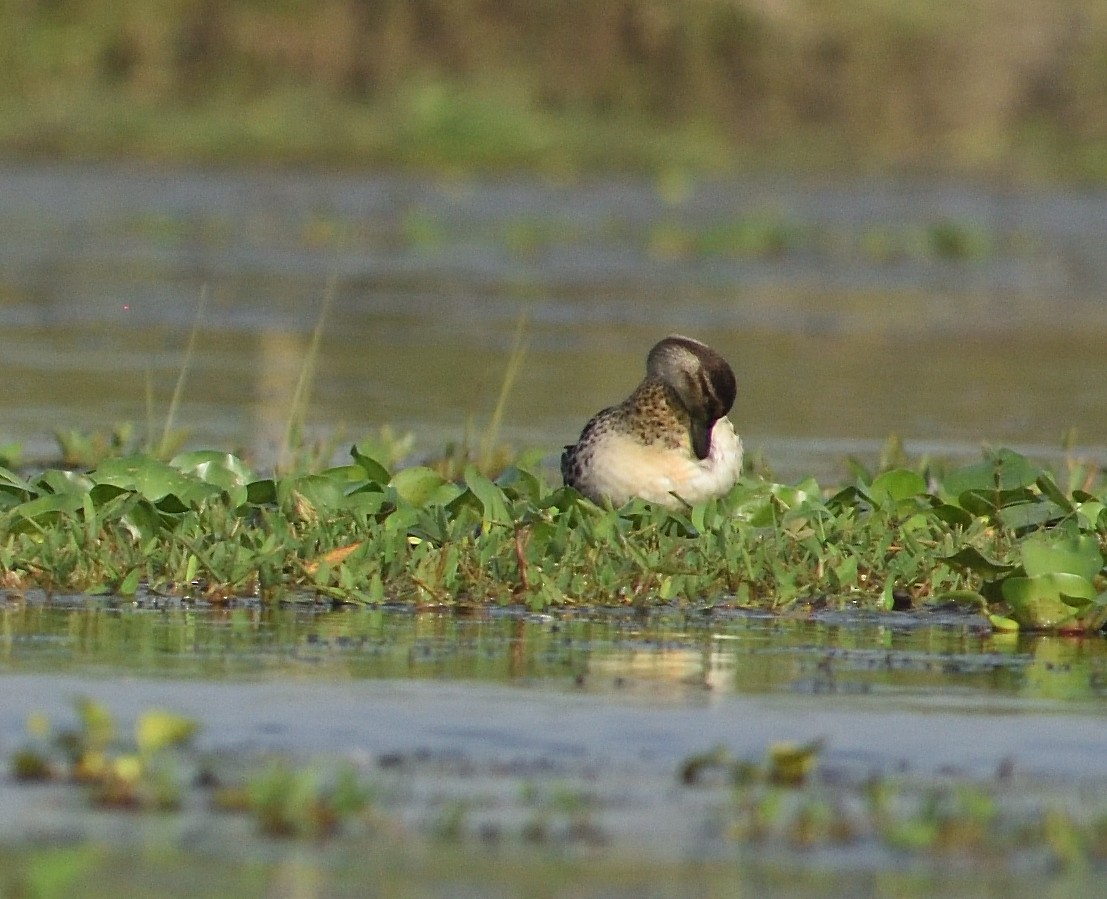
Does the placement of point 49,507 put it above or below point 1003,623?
above

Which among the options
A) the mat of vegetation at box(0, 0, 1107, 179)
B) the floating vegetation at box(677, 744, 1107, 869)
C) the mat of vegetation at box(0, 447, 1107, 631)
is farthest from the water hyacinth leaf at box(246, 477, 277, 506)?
the mat of vegetation at box(0, 0, 1107, 179)

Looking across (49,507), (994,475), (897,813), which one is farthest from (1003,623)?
(49,507)

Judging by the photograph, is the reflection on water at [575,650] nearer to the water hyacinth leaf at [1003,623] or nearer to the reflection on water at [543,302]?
the water hyacinth leaf at [1003,623]

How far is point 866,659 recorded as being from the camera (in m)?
6.48

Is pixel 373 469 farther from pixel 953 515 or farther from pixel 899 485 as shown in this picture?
pixel 953 515

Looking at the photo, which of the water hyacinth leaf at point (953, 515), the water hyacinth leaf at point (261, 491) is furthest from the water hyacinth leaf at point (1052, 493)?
the water hyacinth leaf at point (261, 491)

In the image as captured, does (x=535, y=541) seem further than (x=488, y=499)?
No

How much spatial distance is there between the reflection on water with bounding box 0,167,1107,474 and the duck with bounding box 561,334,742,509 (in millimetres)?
1644

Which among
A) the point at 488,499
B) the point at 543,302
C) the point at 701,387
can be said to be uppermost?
the point at 543,302

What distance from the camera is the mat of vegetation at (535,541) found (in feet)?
23.2

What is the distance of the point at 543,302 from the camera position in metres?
18.9

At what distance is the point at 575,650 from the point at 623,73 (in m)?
28.9

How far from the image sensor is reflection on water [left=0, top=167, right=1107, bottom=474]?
1256 centimetres

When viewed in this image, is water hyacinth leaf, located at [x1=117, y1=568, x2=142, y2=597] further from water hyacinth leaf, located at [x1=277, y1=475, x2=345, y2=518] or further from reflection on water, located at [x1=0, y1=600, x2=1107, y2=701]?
water hyacinth leaf, located at [x1=277, y1=475, x2=345, y2=518]
